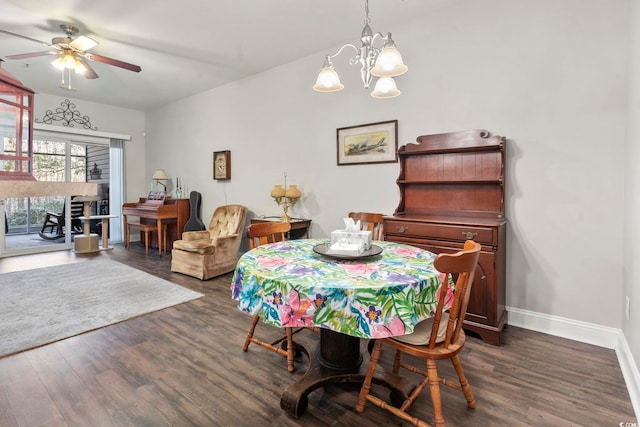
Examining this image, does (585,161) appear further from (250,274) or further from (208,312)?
(208,312)

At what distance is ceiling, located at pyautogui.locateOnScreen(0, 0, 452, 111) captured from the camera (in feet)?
9.35

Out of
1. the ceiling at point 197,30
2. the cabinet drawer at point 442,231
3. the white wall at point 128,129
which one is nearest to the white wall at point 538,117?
the ceiling at point 197,30

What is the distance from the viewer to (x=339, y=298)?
123cm

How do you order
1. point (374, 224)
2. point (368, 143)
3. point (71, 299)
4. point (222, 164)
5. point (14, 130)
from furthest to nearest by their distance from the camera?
point (222, 164)
point (368, 143)
point (71, 299)
point (374, 224)
point (14, 130)

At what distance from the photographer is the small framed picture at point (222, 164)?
16.2 feet

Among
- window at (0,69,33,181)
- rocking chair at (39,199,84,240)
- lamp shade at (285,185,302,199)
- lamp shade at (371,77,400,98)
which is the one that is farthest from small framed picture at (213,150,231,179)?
window at (0,69,33,181)

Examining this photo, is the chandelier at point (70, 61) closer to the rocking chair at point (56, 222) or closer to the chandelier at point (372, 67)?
the chandelier at point (372, 67)

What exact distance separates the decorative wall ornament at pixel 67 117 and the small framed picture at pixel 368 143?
17.1 ft

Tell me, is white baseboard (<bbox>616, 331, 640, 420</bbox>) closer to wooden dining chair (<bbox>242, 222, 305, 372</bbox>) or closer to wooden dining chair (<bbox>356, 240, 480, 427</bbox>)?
wooden dining chair (<bbox>356, 240, 480, 427</bbox>)

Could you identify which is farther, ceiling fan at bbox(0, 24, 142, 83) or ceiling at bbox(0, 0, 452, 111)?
ceiling fan at bbox(0, 24, 142, 83)

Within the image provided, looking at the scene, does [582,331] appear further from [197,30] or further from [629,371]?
[197,30]

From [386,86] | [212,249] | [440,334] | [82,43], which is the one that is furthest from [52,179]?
[440,334]

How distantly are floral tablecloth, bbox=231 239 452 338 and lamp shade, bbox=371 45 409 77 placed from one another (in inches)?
43.0

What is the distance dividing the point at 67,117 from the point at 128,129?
1.00 metres
